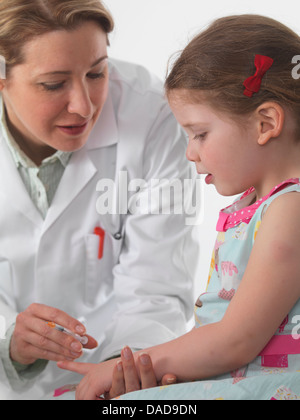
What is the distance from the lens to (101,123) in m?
1.48

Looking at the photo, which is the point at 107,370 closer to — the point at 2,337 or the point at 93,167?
the point at 2,337

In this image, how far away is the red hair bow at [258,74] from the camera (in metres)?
0.97

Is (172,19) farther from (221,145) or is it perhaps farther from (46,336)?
(46,336)

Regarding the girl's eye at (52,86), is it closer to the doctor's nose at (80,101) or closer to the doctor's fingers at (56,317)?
the doctor's nose at (80,101)

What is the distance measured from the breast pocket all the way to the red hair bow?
600 millimetres

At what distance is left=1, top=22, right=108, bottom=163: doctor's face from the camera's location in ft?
4.07

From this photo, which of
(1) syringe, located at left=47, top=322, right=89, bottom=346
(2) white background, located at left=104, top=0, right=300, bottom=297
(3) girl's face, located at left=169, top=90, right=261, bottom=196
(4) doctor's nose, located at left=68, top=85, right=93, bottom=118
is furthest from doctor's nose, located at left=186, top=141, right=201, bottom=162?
(2) white background, located at left=104, top=0, right=300, bottom=297

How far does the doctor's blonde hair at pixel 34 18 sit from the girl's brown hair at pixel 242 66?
1.09ft

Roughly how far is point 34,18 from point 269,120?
537 millimetres

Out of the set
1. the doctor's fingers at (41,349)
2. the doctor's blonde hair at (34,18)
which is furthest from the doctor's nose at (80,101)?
the doctor's fingers at (41,349)

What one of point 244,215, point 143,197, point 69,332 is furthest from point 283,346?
point 143,197

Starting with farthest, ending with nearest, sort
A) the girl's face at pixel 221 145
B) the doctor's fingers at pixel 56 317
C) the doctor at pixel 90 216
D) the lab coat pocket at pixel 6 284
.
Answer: the lab coat pocket at pixel 6 284 → the doctor at pixel 90 216 → the doctor's fingers at pixel 56 317 → the girl's face at pixel 221 145

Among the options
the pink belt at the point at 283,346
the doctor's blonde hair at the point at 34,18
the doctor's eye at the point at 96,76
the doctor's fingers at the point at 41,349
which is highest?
the doctor's blonde hair at the point at 34,18

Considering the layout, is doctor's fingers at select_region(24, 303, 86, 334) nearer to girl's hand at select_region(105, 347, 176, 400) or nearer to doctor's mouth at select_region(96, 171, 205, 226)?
girl's hand at select_region(105, 347, 176, 400)
